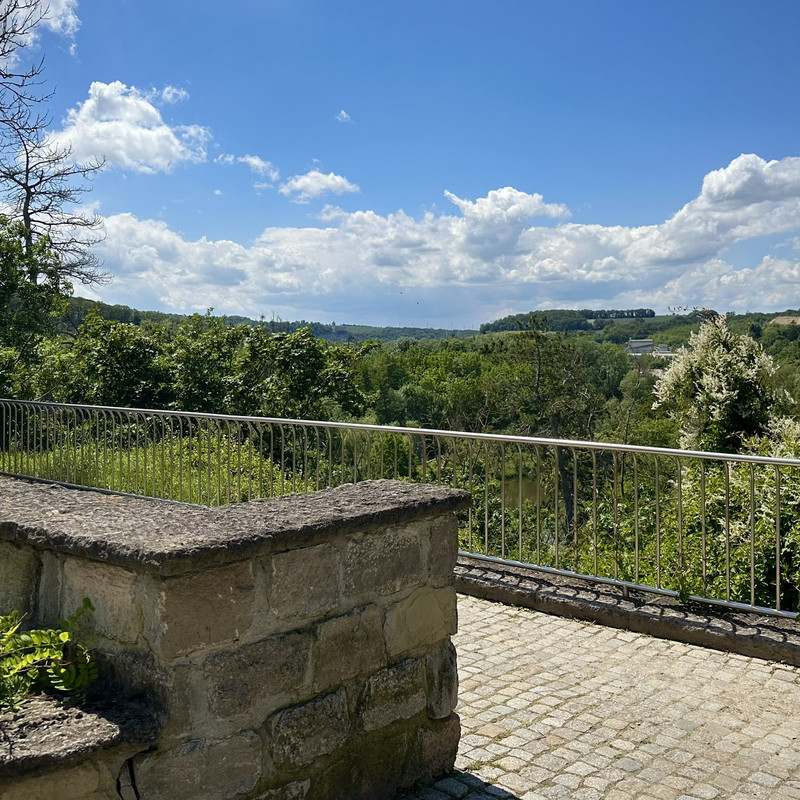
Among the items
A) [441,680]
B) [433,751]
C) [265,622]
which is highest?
[265,622]

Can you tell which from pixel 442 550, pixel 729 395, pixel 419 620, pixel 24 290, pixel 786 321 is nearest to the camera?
pixel 419 620

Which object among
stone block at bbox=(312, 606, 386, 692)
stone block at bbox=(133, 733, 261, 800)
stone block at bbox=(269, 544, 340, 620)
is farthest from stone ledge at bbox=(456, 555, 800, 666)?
stone block at bbox=(133, 733, 261, 800)

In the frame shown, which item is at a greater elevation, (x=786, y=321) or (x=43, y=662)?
(x=786, y=321)

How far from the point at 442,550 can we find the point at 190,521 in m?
1.06

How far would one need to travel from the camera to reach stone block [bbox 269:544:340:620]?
8.74 feet

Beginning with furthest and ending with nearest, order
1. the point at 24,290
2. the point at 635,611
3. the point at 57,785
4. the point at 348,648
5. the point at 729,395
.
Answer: the point at 24,290, the point at 729,395, the point at 635,611, the point at 348,648, the point at 57,785

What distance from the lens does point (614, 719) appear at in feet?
12.8

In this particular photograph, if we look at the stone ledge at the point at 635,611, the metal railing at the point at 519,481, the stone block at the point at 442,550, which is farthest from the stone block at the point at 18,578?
the stone ledge at the point at 635,611

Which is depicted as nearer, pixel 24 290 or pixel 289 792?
pixel 289 792

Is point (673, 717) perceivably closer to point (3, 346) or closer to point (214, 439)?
point (214, 439)

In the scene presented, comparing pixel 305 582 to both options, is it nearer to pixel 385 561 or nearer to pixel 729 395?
pixel 385 561

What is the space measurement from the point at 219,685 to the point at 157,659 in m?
0.22

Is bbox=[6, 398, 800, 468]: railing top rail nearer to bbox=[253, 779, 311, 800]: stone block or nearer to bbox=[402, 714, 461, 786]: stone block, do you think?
bbox=[402, 714, 461, 786]: stone block

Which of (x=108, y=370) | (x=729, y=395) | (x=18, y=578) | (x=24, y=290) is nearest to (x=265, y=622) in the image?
(x=18, y=578)
